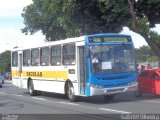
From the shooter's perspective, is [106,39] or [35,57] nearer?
[106,39]

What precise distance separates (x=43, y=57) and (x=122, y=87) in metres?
6.33

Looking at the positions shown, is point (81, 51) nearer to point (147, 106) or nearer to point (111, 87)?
point (111, 87)

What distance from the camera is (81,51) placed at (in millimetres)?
21109

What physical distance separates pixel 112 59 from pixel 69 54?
2582 mm

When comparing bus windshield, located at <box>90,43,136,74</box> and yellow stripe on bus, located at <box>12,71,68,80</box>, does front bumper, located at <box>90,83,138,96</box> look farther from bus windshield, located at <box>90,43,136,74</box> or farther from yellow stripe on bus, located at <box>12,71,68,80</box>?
yellow stripe on bus, located at <box>12,71,68,80</box>

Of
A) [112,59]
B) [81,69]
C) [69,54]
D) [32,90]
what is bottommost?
[32,90]

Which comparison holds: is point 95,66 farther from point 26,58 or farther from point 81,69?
point 26,58

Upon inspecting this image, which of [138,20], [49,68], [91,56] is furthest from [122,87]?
[138,20]

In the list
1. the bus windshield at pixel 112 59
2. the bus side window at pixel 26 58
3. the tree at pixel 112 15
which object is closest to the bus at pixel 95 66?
the bus windshield at pixel 112 59

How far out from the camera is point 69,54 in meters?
22.2

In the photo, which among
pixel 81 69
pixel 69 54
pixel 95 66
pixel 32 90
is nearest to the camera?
pixel 95 66

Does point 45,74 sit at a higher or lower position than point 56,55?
lower

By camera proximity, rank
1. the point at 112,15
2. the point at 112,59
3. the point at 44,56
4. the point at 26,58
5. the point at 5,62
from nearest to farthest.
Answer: the point at 112,59 → the point at 44,56 → the point at 26,58 → the point at 112,15 → the point at 5,62

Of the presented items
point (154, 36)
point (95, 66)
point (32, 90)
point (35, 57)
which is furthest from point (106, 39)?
point (154, 36)
